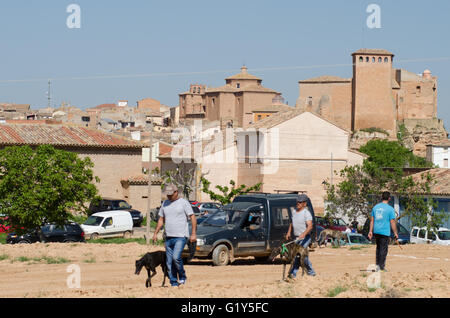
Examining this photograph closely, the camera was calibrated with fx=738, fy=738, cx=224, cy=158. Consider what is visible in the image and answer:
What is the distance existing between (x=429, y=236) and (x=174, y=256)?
79.5 ft

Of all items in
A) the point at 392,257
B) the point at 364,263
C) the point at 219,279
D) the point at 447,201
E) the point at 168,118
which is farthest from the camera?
the point at 168,118

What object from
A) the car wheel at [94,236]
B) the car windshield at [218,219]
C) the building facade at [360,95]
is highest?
the building facade at [360,95]

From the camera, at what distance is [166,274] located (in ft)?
40.3

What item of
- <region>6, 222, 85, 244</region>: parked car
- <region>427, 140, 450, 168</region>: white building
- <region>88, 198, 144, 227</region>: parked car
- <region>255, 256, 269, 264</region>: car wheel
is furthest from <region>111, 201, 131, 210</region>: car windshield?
<region>427, 140, 450, 168</region>: white building

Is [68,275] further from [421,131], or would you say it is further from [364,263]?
[421,131]

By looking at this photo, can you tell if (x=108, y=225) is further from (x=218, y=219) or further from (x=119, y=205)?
(x=218, y=219)

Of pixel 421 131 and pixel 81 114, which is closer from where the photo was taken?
pixel 421 131

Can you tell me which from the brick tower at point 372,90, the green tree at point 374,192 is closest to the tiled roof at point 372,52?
the brick tower at point 372,90

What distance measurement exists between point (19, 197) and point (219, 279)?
18.5 m

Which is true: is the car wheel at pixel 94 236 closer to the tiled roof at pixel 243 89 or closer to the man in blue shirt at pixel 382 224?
the man in blue shirt at pixel 382 224

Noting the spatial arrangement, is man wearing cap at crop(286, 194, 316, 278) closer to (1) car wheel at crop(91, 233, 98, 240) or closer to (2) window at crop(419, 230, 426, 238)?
(2) window at crop(419, 230, 426, 238)

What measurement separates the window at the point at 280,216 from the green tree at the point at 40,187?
14538 millimetres

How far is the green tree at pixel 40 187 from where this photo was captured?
30.5 meters
